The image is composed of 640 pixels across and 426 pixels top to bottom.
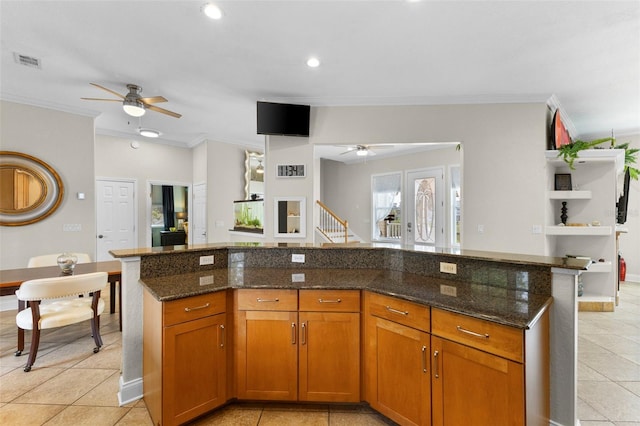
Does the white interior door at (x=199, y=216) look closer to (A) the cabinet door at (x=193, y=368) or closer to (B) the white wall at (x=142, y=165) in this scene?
(B) the white wall at (x=142, y=165)

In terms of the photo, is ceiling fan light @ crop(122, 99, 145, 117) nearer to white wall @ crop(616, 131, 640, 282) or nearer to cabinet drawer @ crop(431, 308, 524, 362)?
cabinet drawer @ crop(431, 308, 524, 362)

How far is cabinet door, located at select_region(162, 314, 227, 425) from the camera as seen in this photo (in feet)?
5.91

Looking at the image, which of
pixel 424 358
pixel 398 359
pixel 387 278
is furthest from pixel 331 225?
pixel 424 358

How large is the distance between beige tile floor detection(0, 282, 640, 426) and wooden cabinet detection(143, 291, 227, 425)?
21cm

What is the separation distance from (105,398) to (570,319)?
3.18 meters

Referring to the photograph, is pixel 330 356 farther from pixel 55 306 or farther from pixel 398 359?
pixel 55 306

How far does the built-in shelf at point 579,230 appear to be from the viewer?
4.03 m

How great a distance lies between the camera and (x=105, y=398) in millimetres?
2258

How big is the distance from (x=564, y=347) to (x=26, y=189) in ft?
20.4

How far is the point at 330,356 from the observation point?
6.70ft

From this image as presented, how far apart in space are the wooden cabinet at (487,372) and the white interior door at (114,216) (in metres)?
6.30

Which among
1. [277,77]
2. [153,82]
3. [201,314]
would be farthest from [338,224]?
[201,314]

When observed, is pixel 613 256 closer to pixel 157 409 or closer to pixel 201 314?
pixel 201 314

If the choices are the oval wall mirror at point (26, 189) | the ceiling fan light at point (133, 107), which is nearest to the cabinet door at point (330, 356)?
the ceiling fan light at point (133, 107)
